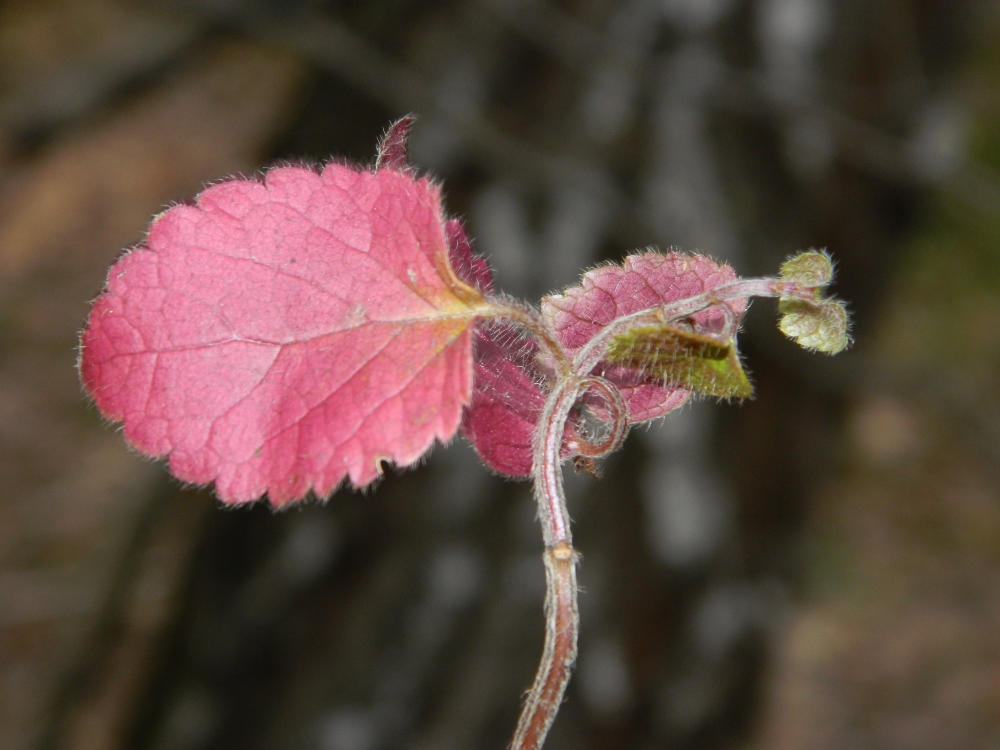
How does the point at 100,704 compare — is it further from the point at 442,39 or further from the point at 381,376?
the point at 381,376

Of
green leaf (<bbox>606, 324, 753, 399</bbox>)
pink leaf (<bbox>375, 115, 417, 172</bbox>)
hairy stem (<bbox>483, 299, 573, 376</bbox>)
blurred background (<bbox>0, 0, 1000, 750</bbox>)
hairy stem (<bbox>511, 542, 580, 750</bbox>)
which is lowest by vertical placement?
hairy stem (<bbox>511, 542, 580, 750</bbox>)

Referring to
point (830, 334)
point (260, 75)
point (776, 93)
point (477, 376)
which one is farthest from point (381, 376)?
point (260, 75)

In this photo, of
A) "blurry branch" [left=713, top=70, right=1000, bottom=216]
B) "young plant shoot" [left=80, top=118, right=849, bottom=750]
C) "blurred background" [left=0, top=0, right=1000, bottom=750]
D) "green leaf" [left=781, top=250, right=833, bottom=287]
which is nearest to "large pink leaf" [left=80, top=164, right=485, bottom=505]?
"young plant shoot" [left=80, top=118, right=849, bottom=750]

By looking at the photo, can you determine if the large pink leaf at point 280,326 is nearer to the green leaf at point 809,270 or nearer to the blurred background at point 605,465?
the green leaf at point 809,270

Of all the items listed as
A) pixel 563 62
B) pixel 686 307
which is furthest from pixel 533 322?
pixel 563 62

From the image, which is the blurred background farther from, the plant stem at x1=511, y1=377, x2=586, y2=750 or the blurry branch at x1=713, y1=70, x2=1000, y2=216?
the plant stem at x1=511, y1=377, x2=586, y2=750
